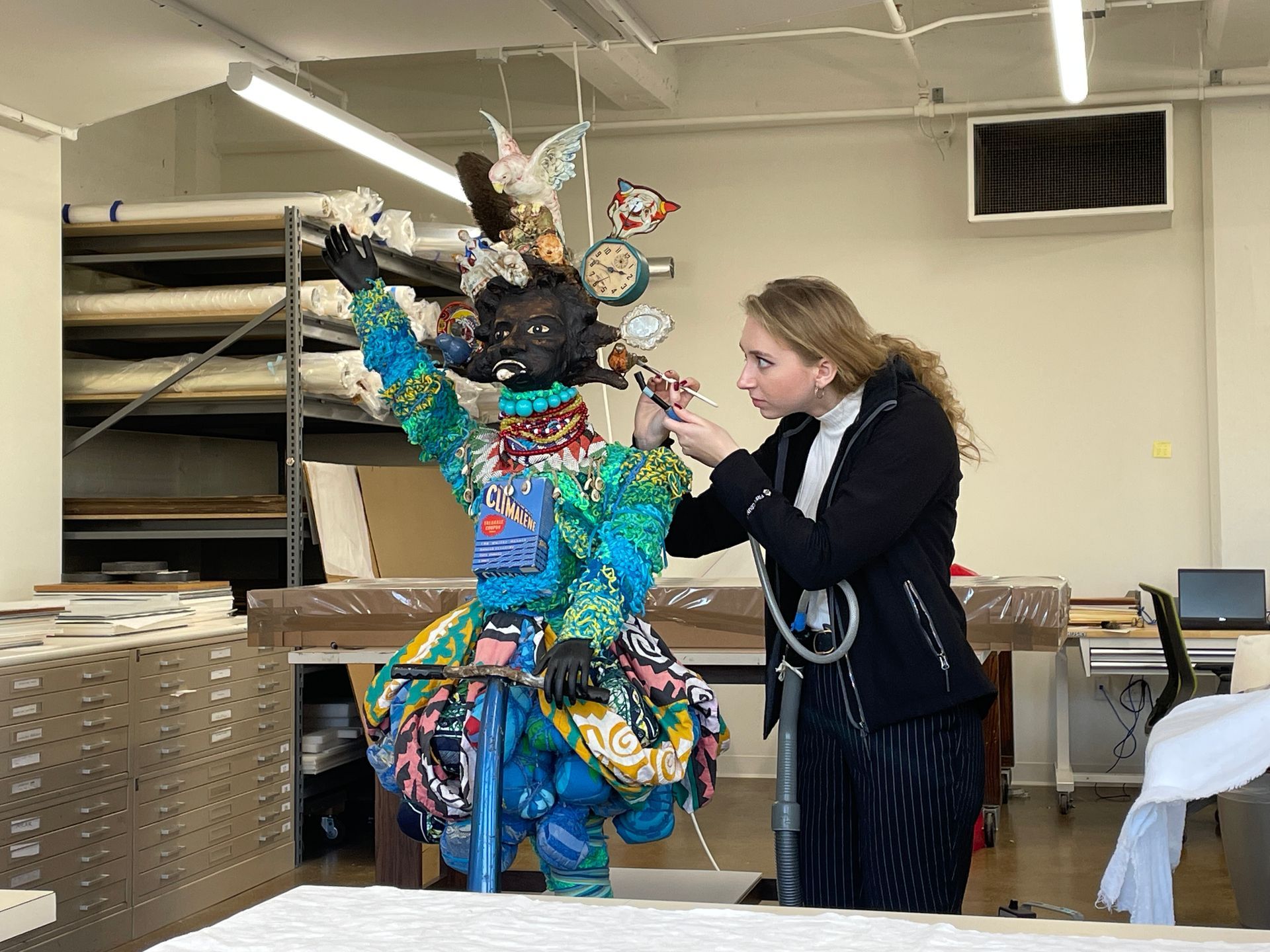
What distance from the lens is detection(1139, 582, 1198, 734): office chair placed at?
4.99 meters

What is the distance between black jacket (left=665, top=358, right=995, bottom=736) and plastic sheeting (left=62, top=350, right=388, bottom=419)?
3057 millimetres

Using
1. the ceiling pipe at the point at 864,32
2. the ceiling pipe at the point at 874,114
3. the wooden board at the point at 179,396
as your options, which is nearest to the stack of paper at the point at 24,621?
the wooden board at the point at 179,396

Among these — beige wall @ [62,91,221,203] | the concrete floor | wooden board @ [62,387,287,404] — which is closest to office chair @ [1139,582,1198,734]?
the concrete floor

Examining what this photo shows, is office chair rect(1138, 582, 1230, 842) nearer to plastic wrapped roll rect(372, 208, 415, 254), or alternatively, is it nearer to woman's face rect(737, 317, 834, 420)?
plastic wrapped roll rect(372, 208, 415, 254)

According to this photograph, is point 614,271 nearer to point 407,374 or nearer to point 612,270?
point 612,270

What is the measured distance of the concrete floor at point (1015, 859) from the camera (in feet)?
13.9

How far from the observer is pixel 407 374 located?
2.24 metres

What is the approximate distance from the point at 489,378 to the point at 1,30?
2035 millimetres

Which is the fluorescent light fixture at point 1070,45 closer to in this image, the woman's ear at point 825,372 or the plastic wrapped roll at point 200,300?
the woman's ear at point 825,372

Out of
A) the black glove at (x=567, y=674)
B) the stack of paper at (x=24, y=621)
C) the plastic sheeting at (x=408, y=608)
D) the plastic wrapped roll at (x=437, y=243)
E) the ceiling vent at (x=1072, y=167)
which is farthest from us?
the ceiling vent at (x=1072, y=167)

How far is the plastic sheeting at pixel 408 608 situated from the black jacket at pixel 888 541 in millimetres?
815

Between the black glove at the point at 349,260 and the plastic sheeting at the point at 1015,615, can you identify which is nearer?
the black glove at the point at 349,260

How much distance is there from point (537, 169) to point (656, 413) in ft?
1.56

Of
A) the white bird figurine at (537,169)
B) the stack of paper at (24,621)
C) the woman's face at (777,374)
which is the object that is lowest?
the stack of paper at (24,621)
